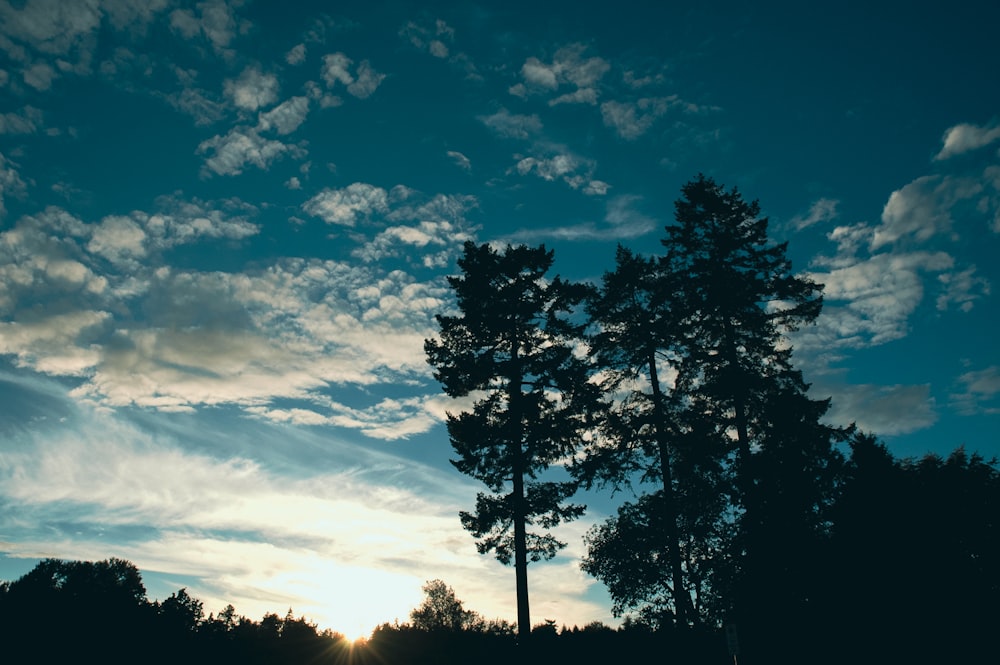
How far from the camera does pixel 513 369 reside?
1969cm

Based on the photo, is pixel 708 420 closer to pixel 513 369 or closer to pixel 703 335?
pixel 703 335

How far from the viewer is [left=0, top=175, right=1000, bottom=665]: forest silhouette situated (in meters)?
13.5

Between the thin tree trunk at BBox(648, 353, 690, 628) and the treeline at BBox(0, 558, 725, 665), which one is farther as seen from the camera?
the thin tree trunk at BBox(648, 353, 690, 628)

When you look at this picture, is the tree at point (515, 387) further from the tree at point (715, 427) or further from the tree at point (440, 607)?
the tree at point (440, 607)

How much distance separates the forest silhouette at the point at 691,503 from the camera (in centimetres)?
1350

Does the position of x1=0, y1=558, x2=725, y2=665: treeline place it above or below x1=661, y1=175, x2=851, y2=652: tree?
below

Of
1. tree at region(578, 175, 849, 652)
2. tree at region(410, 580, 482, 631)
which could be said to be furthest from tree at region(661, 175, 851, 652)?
tree at region(410, 580, 482, 631)

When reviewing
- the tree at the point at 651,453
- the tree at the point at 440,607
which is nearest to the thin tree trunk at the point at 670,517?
the tree at the point at 651,453

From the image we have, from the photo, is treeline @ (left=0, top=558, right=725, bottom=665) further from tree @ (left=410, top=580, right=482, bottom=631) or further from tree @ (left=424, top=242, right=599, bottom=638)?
tree @ (left=410, top=580, right=482, bottom=631)

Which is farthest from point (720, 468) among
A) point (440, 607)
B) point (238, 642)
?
point (440, 607)

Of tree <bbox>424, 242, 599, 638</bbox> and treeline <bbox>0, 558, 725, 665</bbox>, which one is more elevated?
tree <bbox>424, 242, 599, 638</bbox>

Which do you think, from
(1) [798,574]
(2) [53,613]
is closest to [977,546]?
(1) [798,574]

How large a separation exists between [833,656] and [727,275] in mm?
11659

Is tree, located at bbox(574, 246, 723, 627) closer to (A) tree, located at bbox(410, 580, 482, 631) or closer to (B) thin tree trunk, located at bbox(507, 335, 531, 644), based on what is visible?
(B) thin tree trunk, located at bbox(507, 335, 531, 644)
